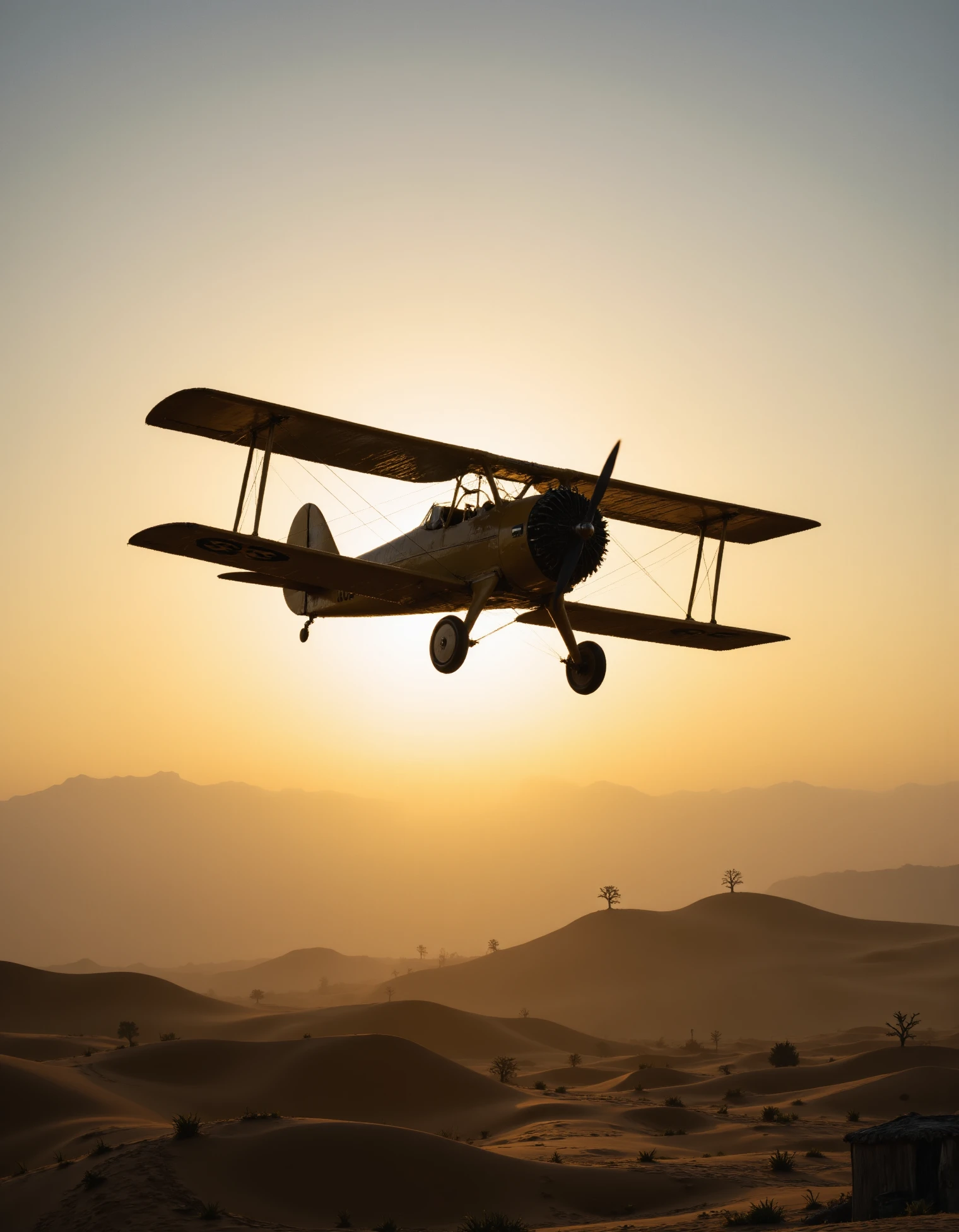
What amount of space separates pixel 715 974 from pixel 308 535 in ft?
258

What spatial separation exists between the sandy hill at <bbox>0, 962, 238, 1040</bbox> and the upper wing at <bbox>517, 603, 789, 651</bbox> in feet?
168

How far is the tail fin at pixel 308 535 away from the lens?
2873 cm

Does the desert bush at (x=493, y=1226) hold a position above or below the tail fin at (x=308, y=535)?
below

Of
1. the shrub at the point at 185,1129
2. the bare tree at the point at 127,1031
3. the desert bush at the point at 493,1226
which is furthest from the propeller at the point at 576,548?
the bare tree at the point at 127,1031

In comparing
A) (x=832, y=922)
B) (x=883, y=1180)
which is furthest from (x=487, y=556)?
(x=832, y=922)

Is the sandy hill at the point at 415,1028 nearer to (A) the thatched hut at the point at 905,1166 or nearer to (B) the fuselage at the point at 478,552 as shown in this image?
(B) the fuselage at the point at 478,552

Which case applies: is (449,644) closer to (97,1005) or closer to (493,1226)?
(493,1226)

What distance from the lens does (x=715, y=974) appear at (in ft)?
319

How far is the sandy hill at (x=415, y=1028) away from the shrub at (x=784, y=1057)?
14.6m

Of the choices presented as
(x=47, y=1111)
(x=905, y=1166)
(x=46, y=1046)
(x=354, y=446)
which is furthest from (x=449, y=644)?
(x=46, y=1046)

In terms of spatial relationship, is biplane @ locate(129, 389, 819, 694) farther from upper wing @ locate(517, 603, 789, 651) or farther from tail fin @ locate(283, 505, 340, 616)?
tail fin @ locate(283, 505, 340, 616)

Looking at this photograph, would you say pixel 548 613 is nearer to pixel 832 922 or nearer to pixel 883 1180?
pixel 883 1180

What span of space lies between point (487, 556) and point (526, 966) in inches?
3730

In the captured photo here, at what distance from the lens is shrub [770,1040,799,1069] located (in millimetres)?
55000
